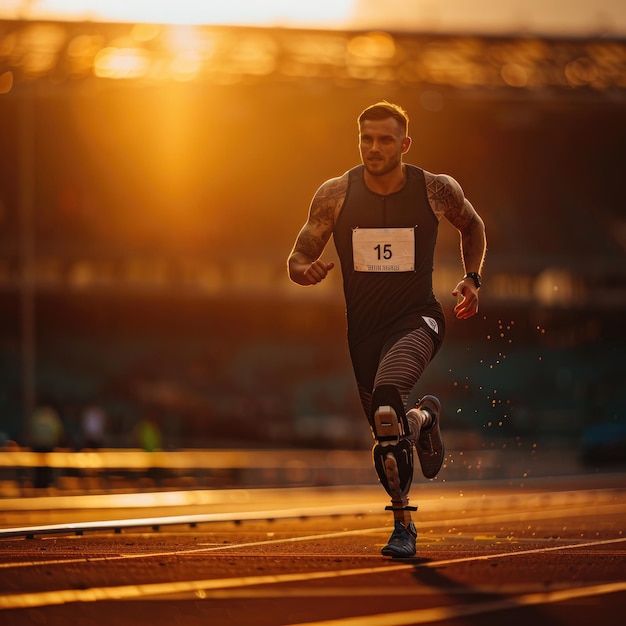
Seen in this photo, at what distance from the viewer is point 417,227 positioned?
817cm

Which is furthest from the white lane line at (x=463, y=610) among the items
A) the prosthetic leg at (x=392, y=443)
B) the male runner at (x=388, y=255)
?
the male runner at (x=388, y=255)

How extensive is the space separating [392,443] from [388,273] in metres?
0.90

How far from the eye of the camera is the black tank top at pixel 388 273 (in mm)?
8164

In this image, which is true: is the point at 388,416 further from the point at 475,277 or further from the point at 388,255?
the point at 475,277

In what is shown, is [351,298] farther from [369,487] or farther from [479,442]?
[479,442]

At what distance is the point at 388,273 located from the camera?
8141mm

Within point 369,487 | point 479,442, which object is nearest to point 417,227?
point 369,487

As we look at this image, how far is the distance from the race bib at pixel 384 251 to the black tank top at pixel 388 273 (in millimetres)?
28

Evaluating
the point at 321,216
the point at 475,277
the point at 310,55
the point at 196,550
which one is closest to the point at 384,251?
the point at 321,216

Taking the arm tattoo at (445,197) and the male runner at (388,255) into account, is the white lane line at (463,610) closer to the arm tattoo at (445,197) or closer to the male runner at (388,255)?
the male runner at (388,255)

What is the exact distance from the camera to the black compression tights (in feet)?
25.8

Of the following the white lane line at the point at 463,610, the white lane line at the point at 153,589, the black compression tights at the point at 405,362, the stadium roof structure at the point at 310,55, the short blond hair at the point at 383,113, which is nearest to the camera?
the white lane line at the point at 463,610

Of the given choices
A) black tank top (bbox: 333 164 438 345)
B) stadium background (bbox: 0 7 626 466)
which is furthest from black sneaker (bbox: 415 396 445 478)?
stadium background (bbox: 0 7 626 466)

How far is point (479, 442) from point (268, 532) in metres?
32.8
